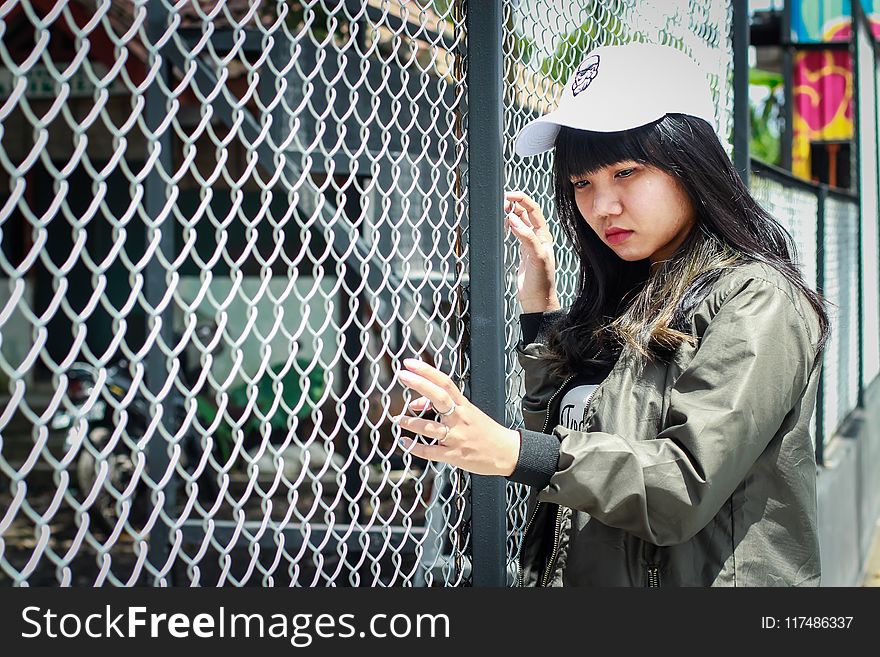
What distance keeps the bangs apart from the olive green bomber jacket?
0.29 m

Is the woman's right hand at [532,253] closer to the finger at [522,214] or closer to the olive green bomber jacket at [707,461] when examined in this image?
the finger at [522,214]

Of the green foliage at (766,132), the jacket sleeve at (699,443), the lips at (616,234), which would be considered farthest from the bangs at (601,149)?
the green foliage at (766,132)

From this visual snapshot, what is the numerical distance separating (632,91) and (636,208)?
0.22 m

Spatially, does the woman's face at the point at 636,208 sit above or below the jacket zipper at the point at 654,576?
above

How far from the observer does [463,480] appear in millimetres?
1937

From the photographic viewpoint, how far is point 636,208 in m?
1.71

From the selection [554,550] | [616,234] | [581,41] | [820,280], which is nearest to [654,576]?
[554,550]

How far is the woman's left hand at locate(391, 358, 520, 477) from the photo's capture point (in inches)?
52.2

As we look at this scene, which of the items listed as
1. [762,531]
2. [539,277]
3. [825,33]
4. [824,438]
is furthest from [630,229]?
[825,33]

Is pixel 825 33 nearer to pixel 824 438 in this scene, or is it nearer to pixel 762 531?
pixel 824 438

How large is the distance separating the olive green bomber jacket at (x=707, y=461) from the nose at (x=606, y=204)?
0.25 meters

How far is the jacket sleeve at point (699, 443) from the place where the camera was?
55.2 inches

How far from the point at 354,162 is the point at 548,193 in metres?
1.02

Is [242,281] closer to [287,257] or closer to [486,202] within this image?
[287,257]
